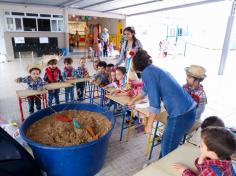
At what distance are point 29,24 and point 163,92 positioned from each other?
414 inches

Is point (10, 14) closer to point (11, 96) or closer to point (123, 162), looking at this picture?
point (11, 96)

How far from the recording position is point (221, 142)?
1017 mm

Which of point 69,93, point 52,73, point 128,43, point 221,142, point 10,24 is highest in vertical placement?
point 10,24

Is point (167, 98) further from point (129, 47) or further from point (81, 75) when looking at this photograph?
point (81, 75)

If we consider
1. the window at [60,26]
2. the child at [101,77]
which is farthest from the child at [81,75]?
the window at [60,26]

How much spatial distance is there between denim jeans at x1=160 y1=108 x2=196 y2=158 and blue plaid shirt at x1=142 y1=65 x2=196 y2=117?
2.0 inches

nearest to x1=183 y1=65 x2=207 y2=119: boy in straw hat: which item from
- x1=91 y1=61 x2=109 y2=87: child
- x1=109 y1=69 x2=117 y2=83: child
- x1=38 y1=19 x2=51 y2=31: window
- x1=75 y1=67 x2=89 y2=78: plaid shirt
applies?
x1=109 y1=69 x2=117 y2=83: child

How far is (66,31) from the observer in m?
10.9

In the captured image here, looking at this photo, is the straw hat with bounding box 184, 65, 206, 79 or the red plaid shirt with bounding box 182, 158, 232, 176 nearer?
the red plaid shirt with bounding box 182, 158, 232, 176

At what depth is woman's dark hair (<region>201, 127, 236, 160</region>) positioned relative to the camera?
40.0 inches

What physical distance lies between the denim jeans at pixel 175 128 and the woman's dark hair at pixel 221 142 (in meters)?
0.61

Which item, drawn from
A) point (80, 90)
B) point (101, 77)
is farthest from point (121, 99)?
point (80, 90)

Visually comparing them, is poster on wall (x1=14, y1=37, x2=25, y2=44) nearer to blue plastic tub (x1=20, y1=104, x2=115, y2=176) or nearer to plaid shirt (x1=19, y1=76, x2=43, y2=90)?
plaid shirt (x1=19, y1=76, x2=43, y2=90)

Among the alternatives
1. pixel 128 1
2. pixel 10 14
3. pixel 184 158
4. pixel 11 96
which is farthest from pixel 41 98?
pixel 10 14
